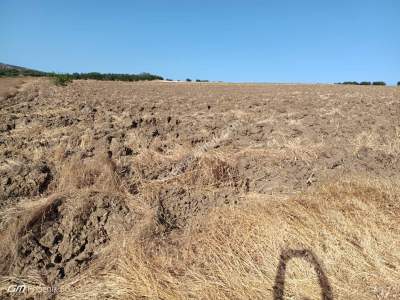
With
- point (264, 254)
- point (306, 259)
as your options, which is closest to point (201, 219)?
point (264, 254)

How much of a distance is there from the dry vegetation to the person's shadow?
10 mm

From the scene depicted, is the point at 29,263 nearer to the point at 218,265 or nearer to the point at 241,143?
the point at 218,265

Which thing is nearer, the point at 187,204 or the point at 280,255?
the point at 280,255

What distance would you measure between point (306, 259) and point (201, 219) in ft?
3.99

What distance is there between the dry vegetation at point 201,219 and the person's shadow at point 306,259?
0.03 feet

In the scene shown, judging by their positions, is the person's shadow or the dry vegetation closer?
the person's shadow

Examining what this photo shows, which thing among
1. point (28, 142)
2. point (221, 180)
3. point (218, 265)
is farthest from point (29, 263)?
point (28, 142)

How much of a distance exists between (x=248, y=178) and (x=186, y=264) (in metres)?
1.98

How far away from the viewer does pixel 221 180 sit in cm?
474

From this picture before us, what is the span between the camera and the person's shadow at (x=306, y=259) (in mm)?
2773

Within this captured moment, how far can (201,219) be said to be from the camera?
12.5 feet

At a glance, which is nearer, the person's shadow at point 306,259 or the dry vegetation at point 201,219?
the person's shadow at point 306,259

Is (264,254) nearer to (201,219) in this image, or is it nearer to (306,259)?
(306,259)

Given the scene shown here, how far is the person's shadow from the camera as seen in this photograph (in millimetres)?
2773
